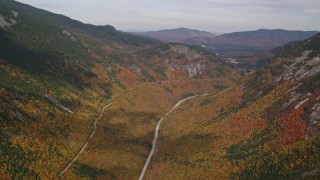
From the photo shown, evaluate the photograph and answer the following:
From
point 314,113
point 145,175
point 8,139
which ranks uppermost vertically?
point 314,113

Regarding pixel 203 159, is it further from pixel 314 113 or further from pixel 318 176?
pixel 318 176

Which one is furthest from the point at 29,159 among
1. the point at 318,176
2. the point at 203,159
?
the point at 318,176

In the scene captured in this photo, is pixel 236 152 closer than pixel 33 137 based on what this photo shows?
No

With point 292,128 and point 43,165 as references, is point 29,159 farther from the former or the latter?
point 292,128

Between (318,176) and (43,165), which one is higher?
(318,176)

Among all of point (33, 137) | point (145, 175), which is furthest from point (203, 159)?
point (33, 137)

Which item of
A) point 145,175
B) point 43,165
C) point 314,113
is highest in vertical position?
point 314,113

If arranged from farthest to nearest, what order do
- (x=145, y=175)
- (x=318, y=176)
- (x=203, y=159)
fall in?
(x=203, y=159)
(x=145, y=175)
(x=318, y=176)

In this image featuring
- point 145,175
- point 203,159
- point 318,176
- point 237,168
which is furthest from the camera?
point 203,159

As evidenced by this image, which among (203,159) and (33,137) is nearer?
(33,137)

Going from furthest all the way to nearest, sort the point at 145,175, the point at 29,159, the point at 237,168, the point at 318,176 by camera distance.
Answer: the point at 145,175
the point at 237,168
the point at 29,159
the point at 318,176
